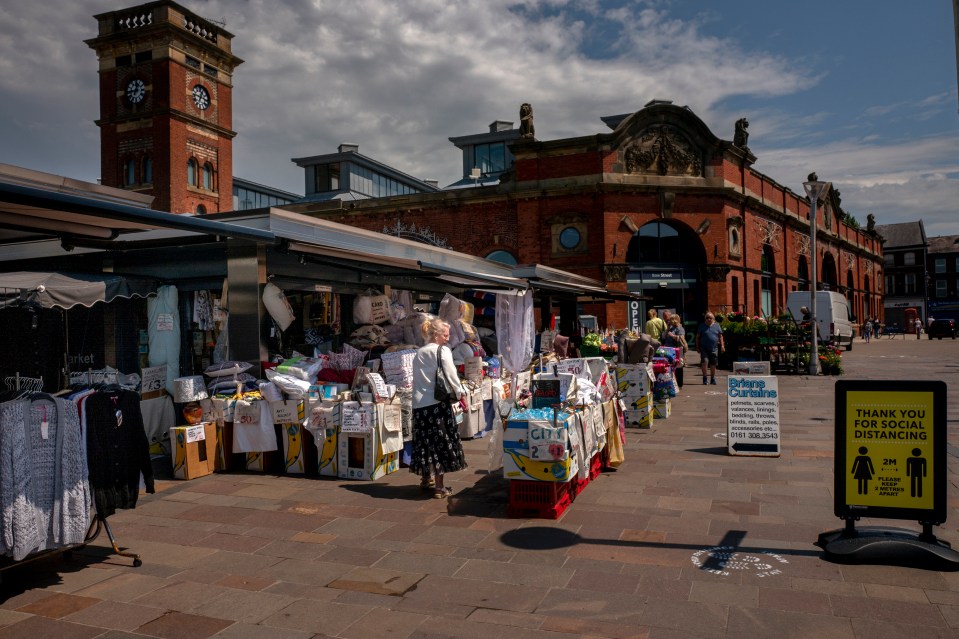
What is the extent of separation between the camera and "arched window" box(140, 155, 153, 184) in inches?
1763

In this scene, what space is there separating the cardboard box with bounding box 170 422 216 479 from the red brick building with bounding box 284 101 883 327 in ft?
73.1

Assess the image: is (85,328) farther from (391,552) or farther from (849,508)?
(849,508)

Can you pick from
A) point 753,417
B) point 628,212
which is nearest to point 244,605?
point 753,417

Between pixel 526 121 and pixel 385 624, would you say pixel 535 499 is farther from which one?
pixel 526 121

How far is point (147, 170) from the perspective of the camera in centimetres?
4503

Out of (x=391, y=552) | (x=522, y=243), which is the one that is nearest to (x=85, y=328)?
(x=391, y=552)

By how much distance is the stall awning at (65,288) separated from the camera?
28.6 feet

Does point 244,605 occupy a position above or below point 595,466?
below

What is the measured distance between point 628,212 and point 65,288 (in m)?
23.8

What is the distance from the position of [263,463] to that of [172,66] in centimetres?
4355

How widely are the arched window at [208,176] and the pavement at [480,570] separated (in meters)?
43.5

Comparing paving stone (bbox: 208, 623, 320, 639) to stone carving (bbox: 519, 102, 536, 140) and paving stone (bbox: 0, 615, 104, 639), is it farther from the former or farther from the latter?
stone carving (bbox: 519, 102, 536, 140)

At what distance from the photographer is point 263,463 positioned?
8.26 meters

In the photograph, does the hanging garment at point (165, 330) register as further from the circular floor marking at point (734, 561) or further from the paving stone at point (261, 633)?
the circular floor marking at point (734, 561)
